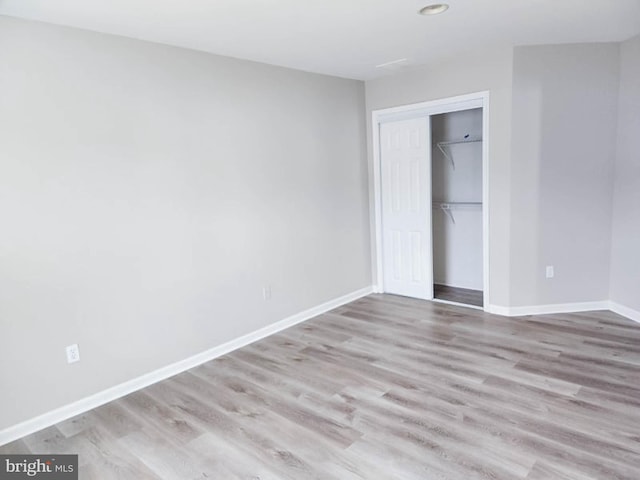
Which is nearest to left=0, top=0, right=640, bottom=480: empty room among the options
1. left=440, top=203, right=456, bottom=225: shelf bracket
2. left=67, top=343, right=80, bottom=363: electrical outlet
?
left=67, top=343, right=80, bottom=363: electrical outlet

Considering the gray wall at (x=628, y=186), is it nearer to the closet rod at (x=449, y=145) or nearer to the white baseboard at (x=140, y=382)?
the closet rod at (x=449, y=145)

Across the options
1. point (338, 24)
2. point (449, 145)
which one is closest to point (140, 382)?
point (338, 24)

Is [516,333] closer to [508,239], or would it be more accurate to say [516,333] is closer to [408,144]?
[508,239]

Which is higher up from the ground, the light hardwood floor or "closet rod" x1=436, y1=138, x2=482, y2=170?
"closet rod" x1=436, y1=138, x2=482, y2=170

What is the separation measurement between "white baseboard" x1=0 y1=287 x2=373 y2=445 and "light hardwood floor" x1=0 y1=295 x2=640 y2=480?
6cm

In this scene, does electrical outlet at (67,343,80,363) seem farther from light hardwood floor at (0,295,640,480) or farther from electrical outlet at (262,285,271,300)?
electrical outlet at (262,285,271,300)

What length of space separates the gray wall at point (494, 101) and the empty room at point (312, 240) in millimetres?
20

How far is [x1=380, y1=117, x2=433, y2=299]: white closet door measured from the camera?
15.1 feet

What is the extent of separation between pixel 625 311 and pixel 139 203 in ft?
13.6

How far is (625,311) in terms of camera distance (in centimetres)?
390

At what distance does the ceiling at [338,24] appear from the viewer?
2.50 meters

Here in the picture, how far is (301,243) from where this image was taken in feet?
13.9

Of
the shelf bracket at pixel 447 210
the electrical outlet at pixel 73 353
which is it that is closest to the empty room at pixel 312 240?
Result: the electrical outlet at pixel 73 353

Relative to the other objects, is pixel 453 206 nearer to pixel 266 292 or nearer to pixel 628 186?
pixel 628 186
